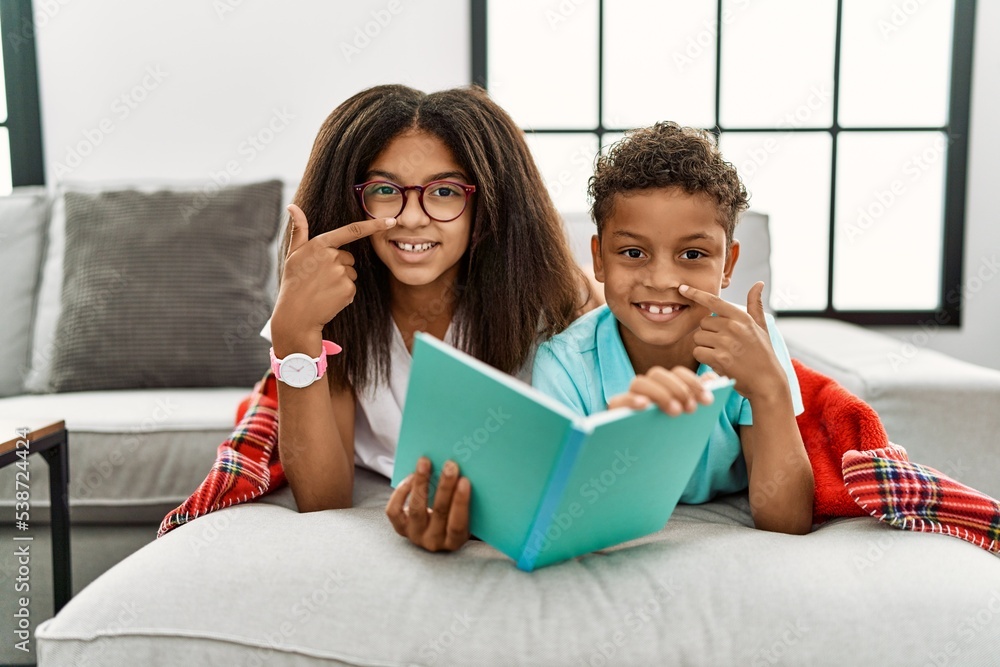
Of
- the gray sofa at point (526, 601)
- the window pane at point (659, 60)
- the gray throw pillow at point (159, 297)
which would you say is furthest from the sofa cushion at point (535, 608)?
the window pane at point (659, 60)

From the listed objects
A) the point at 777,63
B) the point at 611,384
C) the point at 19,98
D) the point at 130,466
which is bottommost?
the point at 130,466

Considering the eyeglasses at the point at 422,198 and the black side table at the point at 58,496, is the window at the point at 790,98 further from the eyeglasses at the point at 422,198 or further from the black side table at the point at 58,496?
the black side table at the point at 58,496

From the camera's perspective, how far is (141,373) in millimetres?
2109

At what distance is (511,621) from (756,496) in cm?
46

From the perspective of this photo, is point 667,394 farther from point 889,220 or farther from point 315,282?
point 889,220

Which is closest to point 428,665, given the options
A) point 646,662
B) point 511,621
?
point 511,621

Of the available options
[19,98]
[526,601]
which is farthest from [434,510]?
[19,98]

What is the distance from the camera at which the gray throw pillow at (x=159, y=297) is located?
2.10 m

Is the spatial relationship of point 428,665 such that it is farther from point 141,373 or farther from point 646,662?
point 141,373

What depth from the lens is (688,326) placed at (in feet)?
4.19

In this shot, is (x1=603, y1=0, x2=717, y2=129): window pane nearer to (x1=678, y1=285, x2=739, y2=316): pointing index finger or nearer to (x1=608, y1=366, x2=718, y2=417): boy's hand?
(x1=678, y1=285, x2=739, y2=316): pointing index finger

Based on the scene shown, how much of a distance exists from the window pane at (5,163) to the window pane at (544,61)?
5.66 feet

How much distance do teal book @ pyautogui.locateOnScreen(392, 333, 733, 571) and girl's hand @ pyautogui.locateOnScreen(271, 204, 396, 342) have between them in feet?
0.96

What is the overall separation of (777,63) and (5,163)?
2814 mm
